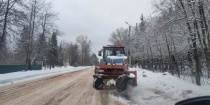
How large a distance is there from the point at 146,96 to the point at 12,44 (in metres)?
25.7

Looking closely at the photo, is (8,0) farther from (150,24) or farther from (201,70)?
(201,70)

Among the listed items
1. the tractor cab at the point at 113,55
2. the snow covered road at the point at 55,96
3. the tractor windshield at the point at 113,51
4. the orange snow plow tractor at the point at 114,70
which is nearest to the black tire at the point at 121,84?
the orange snow plow tractor at the point at 114,70

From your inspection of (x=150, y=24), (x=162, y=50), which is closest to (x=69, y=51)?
(x=162, y=50)

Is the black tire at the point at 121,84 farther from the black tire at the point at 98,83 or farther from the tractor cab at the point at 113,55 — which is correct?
the tractor cab at the point at 113,55

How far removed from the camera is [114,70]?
62.4ft

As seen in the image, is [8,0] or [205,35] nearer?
[205,35]


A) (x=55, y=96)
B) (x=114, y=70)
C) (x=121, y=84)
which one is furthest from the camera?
(x=114, y=70)

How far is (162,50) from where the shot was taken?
42750 millimetres

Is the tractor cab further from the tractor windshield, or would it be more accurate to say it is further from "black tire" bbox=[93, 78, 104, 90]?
"black tire" bbox=[93, 78, 104, 90]

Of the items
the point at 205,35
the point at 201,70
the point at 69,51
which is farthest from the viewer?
the point at 69,51

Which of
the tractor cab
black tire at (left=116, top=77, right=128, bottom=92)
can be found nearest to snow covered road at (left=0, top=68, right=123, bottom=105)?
black tire at (left=116, top=77, right=128, bottom=92)

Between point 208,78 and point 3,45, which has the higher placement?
point 3,45

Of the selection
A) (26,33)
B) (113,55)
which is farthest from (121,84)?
(26,33)

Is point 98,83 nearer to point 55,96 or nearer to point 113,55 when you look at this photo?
point 113,55
